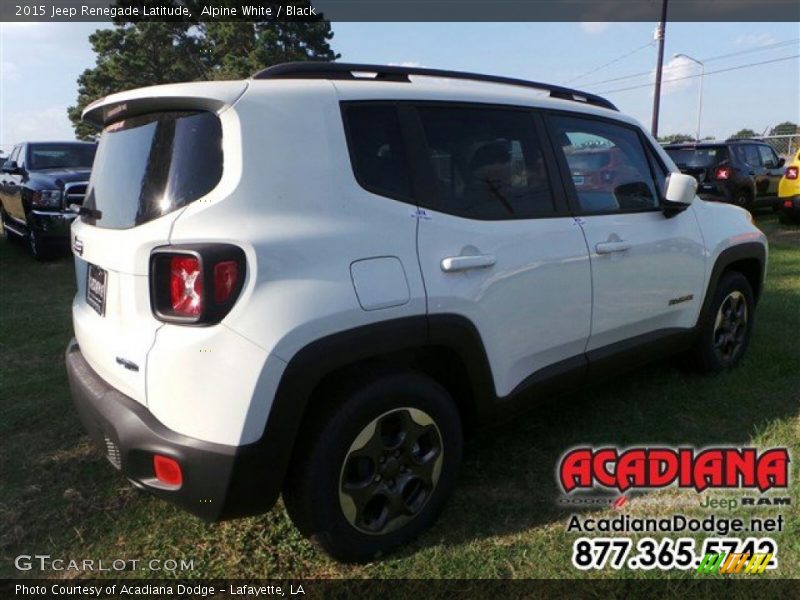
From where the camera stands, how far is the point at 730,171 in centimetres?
1166

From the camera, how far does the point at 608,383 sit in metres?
4.14

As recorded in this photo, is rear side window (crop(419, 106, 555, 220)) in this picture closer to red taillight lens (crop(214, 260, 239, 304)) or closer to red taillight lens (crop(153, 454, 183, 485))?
red taillight lens (crop(214, 260, 239, 304))

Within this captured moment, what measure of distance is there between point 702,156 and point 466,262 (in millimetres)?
11320

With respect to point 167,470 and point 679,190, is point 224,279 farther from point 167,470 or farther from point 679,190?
point 679,190

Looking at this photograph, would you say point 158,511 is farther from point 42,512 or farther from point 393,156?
point 393,156

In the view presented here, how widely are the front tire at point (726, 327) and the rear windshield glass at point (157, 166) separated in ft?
10.4

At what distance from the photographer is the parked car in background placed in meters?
11.7

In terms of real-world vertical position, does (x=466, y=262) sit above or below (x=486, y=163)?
below

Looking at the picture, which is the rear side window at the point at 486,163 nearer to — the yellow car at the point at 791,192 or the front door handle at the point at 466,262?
the front door handle at the point at 466,262

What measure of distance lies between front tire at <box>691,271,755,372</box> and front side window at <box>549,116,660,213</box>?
0.94 meters

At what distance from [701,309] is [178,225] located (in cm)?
317

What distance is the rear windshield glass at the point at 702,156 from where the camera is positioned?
465 inches

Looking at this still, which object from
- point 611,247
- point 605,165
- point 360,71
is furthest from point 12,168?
point 611,247

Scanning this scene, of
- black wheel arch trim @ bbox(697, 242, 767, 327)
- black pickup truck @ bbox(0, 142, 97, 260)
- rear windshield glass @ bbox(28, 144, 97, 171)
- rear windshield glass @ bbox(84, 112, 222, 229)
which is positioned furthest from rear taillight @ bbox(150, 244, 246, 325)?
rear windshield glass @ bbox(28, 144, 97, 171)
